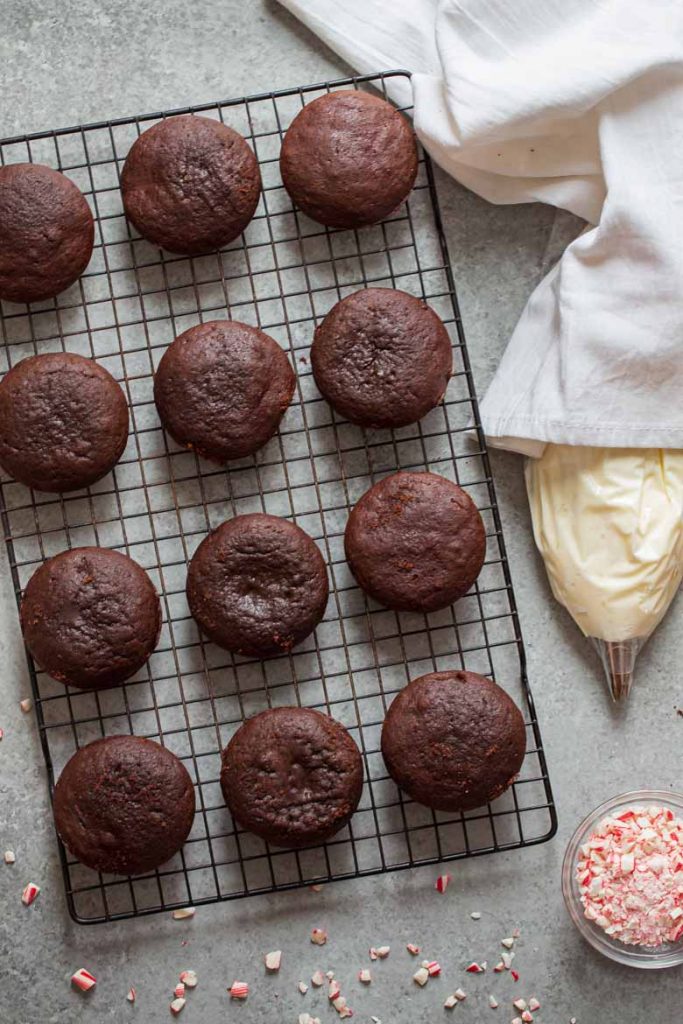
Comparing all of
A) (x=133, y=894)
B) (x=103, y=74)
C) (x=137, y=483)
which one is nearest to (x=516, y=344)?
(x=137, y=483)

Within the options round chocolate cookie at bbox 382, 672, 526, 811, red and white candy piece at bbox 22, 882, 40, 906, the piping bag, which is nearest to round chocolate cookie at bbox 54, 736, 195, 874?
red and white candy piece at bbox 22, 882, 40, 906

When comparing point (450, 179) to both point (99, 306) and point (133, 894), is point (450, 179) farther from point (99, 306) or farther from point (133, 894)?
point (133, 894)

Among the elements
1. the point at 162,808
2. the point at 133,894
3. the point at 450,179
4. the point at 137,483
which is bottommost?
the point at 133,894

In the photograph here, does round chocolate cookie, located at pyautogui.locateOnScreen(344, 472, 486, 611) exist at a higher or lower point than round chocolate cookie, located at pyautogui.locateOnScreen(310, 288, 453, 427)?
lower

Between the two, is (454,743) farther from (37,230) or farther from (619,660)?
(37,230)

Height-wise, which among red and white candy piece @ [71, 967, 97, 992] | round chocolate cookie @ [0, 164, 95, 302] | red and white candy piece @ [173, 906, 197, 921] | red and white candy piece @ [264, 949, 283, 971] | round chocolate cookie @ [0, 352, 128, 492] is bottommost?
red and white candy piece @ [264, 949, 283, 971]

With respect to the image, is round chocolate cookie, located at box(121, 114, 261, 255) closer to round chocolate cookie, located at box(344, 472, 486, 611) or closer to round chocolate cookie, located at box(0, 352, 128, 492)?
round chocolate cookie, located at box(0, 352, 128, 492)

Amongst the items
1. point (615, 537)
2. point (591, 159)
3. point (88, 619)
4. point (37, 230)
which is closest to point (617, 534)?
point (615, 537)
